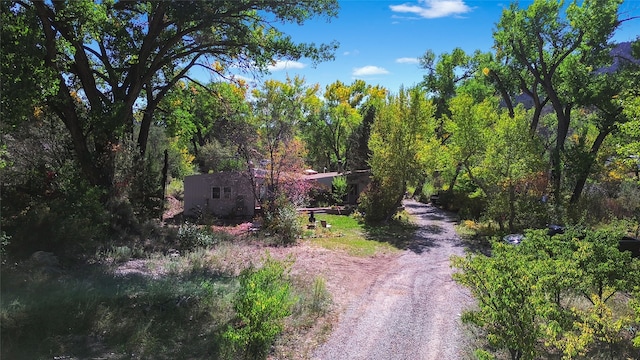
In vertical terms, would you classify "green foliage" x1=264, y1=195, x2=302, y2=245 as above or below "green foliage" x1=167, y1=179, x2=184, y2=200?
below

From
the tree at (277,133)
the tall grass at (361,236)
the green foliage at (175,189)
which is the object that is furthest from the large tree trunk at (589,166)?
the green foliage at (175,189)

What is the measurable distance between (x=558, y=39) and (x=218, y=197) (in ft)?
68.9

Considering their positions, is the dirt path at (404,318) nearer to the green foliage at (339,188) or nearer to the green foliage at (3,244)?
the green foliage at (3,244)

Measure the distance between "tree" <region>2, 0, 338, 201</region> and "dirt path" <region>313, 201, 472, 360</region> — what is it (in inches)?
335

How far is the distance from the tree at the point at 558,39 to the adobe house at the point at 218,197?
16666mm

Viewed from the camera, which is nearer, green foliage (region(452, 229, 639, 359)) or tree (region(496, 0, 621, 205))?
green foliage (region(452, 229, 639, 359))

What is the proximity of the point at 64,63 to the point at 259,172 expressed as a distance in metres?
10.2

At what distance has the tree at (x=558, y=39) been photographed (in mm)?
20656

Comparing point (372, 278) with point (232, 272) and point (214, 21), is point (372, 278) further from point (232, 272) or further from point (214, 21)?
point (214, 21)

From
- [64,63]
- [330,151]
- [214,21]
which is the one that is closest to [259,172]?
[214,21]

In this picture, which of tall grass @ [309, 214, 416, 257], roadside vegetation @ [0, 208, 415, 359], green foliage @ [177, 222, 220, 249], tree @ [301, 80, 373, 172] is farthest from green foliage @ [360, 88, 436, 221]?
tree @ [301, 80, 373, 172]

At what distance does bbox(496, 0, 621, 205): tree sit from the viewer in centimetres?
2066

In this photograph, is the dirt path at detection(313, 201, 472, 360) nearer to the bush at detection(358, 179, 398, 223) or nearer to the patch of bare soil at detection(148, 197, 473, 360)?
the patch of bare soil at detection(148, 197, 473, 360)

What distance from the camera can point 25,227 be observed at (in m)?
9.50
